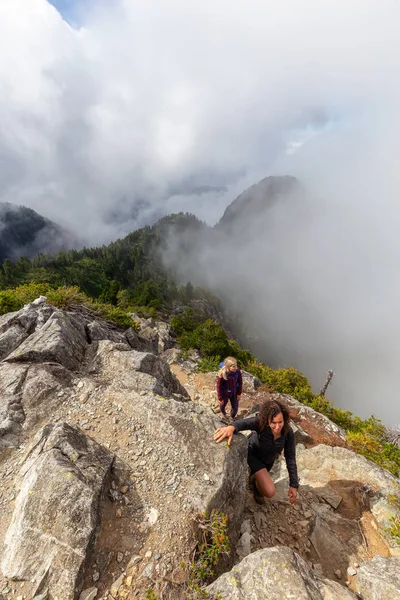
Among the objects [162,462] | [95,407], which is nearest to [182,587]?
[162,462]

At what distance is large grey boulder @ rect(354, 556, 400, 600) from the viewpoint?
5.00 metres

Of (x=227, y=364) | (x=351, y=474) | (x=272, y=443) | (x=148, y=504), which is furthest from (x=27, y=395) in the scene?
(x=351, y=474)

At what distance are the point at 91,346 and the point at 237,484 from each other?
939 cm

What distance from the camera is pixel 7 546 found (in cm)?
492

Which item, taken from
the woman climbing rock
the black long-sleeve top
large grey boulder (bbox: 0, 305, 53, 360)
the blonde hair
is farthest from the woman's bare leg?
large grey boulder (bbox: 0, 305, 53, 360)

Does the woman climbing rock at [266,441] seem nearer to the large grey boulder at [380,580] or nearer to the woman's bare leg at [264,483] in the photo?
the woman's bare leg at [264,483]

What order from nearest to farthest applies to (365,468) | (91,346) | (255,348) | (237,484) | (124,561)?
(124,561)
(237,484)
(365,468)
(91,346)
(255,348)

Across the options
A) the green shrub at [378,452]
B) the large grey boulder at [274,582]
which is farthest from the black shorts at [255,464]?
the green shrub at [378,452]

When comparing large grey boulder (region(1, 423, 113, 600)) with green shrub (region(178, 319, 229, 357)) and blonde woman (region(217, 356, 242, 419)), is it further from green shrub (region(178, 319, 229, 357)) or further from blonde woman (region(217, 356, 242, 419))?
green shrub (region(178, 319, 229, 357))

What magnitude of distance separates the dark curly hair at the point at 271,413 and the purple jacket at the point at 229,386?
4461 mm

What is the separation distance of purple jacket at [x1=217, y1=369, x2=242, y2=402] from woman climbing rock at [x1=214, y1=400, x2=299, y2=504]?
3797 millimetres

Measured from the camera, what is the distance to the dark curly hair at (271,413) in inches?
264

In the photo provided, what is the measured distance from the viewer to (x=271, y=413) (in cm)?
671

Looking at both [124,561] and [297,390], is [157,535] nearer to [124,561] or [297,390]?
[124,561]
